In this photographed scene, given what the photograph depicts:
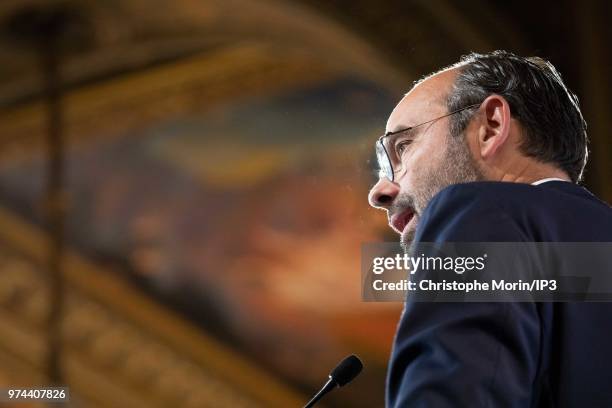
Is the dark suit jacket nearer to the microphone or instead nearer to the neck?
the neck

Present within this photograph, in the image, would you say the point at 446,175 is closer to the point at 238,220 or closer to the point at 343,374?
the point at 343,374

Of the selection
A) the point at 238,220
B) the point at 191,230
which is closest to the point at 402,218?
the point at 238,220

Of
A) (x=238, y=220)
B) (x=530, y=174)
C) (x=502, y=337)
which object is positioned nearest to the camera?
(x=502, y=337)

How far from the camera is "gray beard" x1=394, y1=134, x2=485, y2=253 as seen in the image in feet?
4.30

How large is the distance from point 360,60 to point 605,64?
1.21 m

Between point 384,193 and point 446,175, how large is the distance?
10 centimetres

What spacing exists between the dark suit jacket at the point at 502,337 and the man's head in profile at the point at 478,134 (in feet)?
0.54

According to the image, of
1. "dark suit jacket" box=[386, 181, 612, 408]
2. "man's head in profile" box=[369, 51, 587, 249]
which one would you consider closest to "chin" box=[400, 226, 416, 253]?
"man's head in profile" box=[369, 51, 587, 249]

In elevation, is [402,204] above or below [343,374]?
above

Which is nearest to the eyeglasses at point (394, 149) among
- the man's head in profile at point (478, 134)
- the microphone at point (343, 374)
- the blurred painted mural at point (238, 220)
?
the man's head in profile at point (478, 134)

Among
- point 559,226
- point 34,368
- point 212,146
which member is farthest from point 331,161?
point 559,226

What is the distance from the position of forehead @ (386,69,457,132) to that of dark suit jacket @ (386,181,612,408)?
0.98 feet

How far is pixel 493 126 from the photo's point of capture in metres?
1.35

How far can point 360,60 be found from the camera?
516 cm
